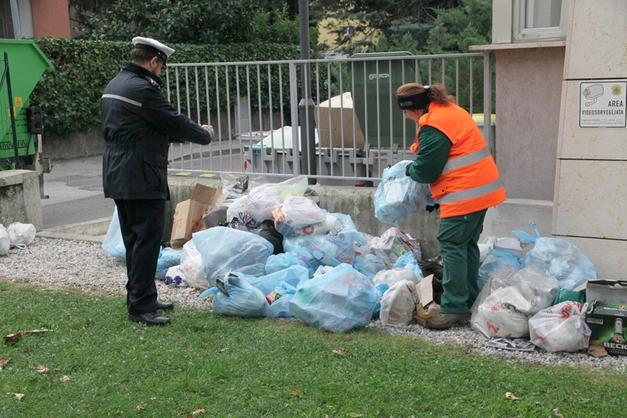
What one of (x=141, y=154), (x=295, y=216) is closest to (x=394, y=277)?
(x=295, y=216)

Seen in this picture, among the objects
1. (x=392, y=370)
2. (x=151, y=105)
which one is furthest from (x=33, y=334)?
(x=392, y=370)

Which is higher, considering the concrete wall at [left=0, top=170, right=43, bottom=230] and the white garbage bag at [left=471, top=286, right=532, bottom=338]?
the concrete wall at [left=0, top=170, right=43, bottom=230]

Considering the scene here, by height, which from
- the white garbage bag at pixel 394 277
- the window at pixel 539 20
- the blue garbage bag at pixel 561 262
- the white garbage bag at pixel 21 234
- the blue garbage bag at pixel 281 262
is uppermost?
the window at pixel 539 20

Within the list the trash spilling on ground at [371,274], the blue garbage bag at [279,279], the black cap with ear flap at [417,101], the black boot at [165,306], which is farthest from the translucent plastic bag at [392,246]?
the black boot at [165,306]

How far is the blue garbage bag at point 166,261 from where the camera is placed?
6.50 metres

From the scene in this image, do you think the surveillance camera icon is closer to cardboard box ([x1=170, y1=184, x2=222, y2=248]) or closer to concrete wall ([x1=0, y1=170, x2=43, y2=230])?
cardboard box ([x1=170, y1=184, x2=222, y2=248])

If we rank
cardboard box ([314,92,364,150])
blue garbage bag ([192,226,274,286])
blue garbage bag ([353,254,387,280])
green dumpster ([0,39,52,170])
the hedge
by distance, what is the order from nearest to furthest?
blue garbage bag ([192,226,274,286]) → blue garbage bag ([353,254,387,280]) → cardboard box ([314,92,364,150]) → green dumpster ([0,39,52,170]) → the hedge

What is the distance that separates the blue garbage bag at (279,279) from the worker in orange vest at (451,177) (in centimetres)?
97

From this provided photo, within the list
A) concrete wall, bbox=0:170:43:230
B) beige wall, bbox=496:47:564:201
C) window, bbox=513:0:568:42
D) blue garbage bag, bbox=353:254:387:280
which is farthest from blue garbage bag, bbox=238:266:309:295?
concrete wall, bbox=0:170:43:230

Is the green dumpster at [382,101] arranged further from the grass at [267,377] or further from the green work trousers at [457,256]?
the grass at [267,377]

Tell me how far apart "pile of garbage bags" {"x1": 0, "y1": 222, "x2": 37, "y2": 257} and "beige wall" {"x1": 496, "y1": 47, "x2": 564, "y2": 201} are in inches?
184

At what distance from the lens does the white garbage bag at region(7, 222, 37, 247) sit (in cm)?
777

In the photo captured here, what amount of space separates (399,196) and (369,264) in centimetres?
85

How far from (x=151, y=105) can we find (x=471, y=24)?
8258 millimetres
